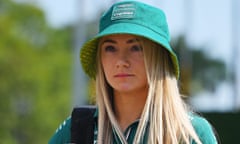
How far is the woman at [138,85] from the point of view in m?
3.87

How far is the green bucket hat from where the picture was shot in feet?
12.8

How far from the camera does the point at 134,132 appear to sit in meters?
3.95

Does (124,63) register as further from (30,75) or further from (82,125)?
(30,75)

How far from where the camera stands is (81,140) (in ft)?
13.0

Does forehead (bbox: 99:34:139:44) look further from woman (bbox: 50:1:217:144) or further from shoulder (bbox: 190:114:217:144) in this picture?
shoulder (bbox: 190:114:217:144)

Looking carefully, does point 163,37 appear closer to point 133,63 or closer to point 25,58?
point 133,63

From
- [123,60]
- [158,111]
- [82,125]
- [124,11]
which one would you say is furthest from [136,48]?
[82,125]

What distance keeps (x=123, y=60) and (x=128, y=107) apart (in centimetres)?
24

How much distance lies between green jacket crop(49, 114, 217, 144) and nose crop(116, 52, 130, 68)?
0.89ft

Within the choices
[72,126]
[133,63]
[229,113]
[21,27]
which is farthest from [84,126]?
[21,27]

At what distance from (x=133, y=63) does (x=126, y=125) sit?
29 cm

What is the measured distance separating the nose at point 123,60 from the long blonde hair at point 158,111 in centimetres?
8

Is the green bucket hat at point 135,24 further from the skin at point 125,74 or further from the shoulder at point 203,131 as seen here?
the shoulder at point 203,131

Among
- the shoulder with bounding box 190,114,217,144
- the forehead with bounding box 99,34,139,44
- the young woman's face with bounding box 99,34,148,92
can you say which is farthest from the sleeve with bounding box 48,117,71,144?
the shoulder with bounding box 190,114,217,144
